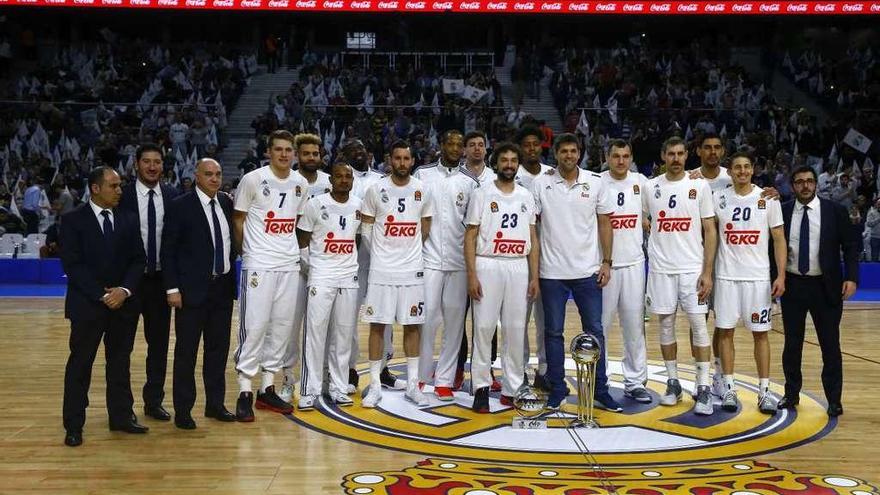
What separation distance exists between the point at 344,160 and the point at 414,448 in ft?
7.55

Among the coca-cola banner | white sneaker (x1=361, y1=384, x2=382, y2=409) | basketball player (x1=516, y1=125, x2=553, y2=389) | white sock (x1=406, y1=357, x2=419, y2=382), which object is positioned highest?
the coca-cola banner

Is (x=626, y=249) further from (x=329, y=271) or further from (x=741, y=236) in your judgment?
(x=329, y=271)

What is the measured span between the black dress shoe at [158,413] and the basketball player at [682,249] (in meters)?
3.62

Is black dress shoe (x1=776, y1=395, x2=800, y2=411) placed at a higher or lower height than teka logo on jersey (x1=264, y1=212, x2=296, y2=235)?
lower

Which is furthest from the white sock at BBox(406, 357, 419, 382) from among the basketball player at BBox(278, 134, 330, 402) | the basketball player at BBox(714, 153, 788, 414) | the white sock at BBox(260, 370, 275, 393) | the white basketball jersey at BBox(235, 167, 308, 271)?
the basketball player at BBox(714, 153, 788, 414)

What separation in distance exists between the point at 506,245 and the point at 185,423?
2.54 m

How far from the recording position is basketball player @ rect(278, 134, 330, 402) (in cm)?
672

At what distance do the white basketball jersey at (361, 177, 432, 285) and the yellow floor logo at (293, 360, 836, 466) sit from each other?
1.01 metres

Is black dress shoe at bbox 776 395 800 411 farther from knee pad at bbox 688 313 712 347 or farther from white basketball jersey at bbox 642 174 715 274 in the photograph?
white basketball jersey at bbox 642 174 715 274

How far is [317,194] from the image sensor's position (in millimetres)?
6859

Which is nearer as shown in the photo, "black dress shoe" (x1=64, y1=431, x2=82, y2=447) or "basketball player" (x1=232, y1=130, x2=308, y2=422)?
"black dress shoe" (x1=64, y1=431, x2=82, y2=447)

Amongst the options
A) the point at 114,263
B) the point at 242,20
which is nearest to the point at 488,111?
the point at 242,20

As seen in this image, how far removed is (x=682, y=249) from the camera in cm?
666

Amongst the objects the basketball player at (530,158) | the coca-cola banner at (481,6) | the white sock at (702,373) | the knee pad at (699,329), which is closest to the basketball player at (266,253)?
the basketball player at (530,158)
